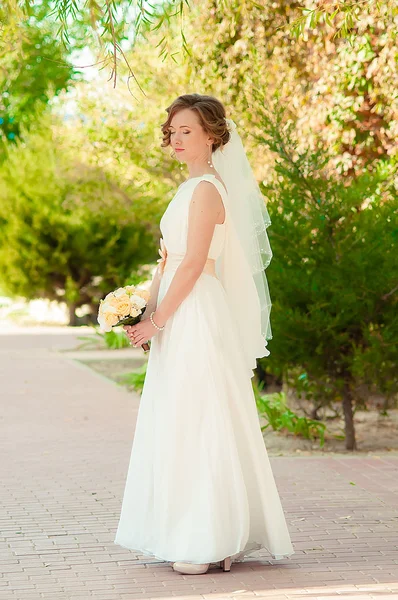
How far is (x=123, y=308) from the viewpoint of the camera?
4.84m

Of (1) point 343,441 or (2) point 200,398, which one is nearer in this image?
(2) point 200,398

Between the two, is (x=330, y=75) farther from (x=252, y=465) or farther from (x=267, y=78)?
(x=252, y=465)

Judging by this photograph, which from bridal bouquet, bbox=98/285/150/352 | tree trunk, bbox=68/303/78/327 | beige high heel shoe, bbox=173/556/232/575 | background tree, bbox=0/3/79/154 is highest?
background tree, bbox=0/3/79/154

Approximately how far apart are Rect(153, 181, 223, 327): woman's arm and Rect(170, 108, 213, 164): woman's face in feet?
0.60

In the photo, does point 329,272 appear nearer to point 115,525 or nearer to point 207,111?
point 115,525

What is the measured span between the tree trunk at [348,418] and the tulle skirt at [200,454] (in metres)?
3.71

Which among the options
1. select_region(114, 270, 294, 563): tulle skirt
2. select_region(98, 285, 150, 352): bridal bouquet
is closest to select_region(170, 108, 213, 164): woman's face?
select_region(114, 270, 294, 563): tulle skirt

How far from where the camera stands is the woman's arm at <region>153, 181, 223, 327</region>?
4.81 meters

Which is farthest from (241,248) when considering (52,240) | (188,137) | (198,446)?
(52,240)

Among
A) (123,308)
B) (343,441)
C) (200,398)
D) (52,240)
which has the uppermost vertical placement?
(52,240)

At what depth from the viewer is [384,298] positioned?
8156mm

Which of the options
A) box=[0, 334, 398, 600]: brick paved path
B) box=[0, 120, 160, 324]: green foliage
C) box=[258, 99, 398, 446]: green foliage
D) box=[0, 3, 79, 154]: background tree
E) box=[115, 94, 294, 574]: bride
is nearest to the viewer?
box=[0, 334, 398, 600]: brick paved path

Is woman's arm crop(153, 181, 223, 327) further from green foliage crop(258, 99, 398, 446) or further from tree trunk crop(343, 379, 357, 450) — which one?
tree trunk crop(343, 379, 357, 450)

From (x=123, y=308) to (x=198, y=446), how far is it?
2.47 ft
